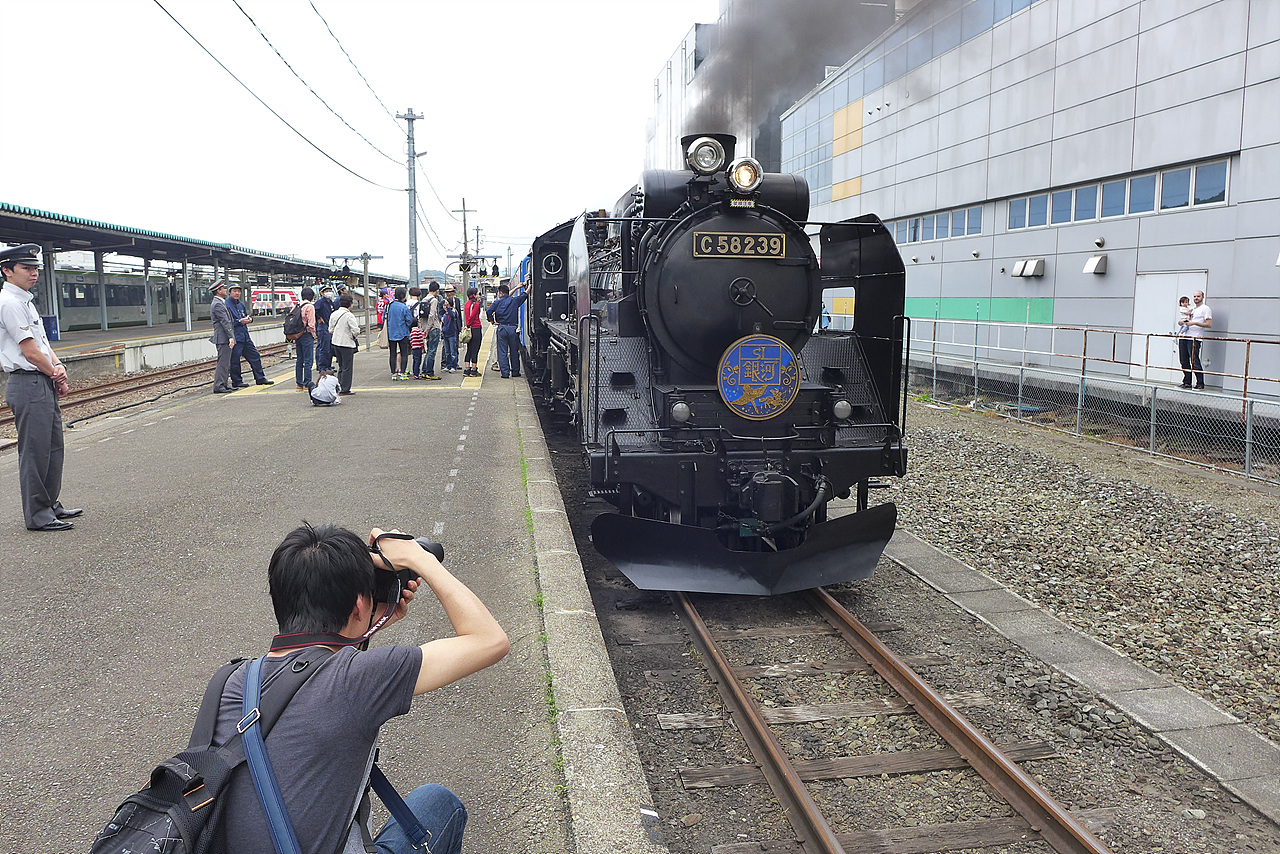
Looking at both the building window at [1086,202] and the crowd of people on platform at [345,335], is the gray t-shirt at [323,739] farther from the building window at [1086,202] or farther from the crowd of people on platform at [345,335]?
the building window at [1086,202]

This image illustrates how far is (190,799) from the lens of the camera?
1.53 meters

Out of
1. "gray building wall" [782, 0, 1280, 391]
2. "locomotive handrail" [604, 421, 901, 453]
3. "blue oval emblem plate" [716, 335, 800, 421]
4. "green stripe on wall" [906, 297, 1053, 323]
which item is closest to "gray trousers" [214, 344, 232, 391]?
"locomotive handrail" [604, 421, 901, 453]

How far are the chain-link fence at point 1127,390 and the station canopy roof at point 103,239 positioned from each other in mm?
20031

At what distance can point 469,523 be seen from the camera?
20.8 feet

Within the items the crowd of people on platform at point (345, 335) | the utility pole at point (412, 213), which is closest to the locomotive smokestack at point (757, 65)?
the crowd of people on platform at point (345, 335)

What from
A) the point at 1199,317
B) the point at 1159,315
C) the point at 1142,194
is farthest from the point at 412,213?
the point at 1199,317

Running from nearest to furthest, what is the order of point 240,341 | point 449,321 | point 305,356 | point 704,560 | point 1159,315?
point 704,560, point 305,356, point 240,341, point 1159,315, point 449,321

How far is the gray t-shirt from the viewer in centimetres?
163

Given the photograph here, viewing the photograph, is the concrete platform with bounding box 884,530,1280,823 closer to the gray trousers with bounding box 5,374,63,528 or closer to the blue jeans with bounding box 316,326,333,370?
the gray trousers with bounding box 5,374,63,528

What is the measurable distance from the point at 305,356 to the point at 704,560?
1005cm

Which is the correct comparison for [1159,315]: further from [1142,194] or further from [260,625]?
[260,625]

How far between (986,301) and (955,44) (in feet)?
21.9

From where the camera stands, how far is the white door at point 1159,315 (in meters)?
15.0

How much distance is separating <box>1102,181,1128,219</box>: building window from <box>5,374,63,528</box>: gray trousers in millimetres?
17236
